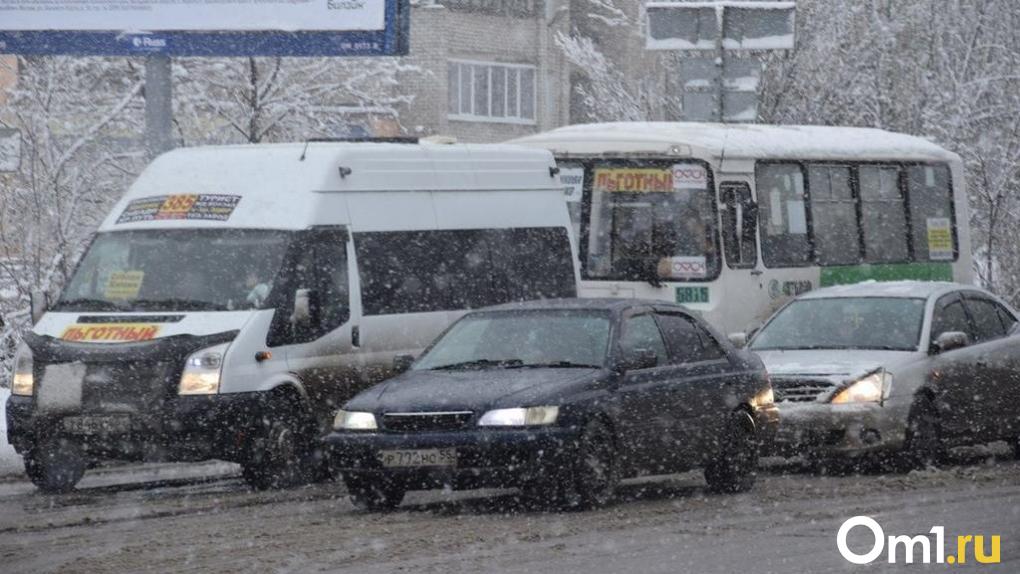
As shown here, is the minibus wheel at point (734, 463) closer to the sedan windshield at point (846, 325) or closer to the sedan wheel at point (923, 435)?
the sedan wheel at point (923, 435)

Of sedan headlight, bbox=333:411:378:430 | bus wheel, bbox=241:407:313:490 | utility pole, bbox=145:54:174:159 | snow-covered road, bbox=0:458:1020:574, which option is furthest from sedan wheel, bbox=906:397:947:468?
utility pole, bbox=145:54:174:159

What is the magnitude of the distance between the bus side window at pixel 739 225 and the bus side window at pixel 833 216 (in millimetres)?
1255

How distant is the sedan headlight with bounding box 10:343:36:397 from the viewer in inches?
611

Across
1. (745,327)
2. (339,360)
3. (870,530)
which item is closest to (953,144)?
(745,327)

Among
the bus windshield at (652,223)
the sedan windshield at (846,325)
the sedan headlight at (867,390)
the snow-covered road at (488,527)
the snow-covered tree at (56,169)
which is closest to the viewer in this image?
the snow-covered road at (488,527)

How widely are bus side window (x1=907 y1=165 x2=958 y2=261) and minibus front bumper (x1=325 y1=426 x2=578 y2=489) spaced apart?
12650 mm

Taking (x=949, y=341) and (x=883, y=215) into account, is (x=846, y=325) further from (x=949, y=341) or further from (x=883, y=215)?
(x=883, y=215)

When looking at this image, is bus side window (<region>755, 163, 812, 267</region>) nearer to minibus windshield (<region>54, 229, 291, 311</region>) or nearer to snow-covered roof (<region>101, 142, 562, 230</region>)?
snow-covered roof (<region>101, 142, 562, 230</region>)

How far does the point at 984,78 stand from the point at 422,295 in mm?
18912

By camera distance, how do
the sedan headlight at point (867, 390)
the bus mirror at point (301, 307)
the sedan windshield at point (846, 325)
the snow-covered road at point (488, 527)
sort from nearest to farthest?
the snow-covered road at point (488, 527) → the bus mirror at point (301, 307) → the sedan headlight at point (867, 390) → the sedan windshield at point (846, 325)

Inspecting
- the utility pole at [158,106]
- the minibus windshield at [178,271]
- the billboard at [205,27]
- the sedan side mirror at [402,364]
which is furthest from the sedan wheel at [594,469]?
the billboard at [205,27]

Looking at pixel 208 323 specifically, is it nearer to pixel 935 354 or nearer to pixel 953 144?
pixel 935 354

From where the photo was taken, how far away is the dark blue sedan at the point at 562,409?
13273mm

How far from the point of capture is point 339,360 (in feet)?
53.1
